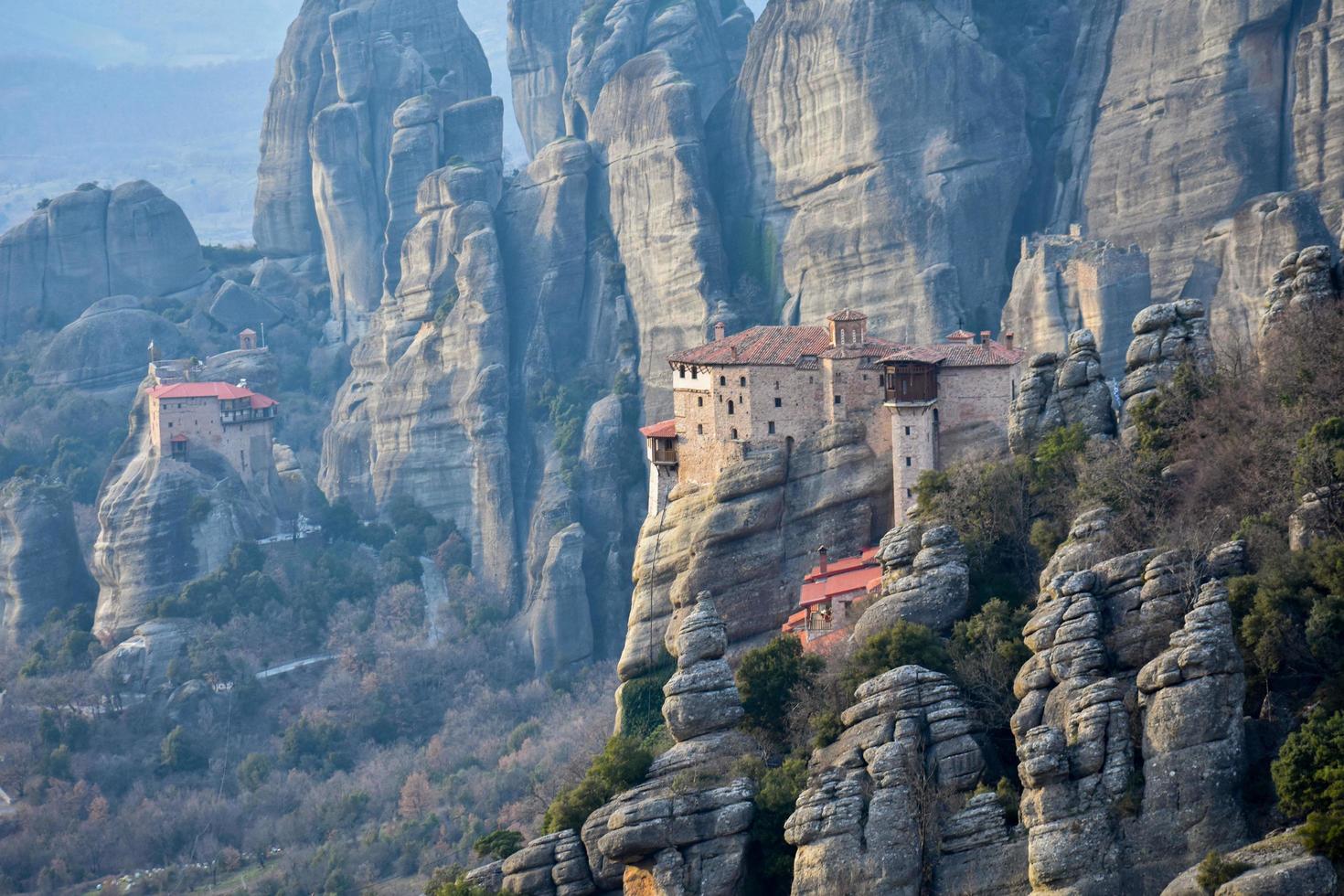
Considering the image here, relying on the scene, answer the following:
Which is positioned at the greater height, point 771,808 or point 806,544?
point 806,544

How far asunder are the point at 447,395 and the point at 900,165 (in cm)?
2301

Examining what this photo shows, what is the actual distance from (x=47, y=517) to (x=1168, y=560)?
6124cm

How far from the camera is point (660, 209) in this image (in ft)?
296

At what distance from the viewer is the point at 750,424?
55031mm

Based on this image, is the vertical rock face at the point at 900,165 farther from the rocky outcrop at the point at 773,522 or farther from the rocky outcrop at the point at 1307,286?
the rocky outcrop at the point at 1307,286

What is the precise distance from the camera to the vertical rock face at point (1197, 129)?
242ft

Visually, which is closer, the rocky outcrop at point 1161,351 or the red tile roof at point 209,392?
the rocky outcrop at point 1161,351

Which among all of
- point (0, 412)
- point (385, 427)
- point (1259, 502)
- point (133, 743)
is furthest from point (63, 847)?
point (1259, 502)

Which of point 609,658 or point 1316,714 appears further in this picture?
point 609,658

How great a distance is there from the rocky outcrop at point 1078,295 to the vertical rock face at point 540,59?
39.6 metres

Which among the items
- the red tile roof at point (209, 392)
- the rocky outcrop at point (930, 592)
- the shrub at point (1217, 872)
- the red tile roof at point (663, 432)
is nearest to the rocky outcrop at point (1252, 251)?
the red tile roof at point (663, 432)

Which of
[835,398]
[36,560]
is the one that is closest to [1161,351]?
[835,398]

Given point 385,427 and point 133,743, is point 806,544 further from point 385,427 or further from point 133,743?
point 385,427

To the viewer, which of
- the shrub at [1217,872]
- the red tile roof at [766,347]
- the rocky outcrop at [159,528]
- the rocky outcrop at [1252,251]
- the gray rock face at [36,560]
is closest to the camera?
the shrub at [1217,872]
